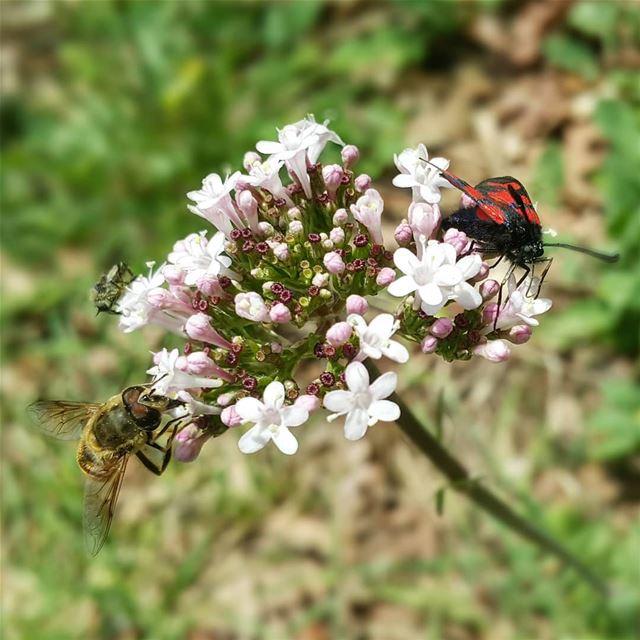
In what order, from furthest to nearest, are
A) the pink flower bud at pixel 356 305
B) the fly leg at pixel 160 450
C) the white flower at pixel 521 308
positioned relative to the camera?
the fly leg at pixel 160 450
the white flower at pixel 521 308
the pink flower bud at pixel 356 305

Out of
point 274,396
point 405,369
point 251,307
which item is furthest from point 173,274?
point 405,369

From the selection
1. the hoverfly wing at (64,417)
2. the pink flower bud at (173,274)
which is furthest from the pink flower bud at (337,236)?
the hoverfly wing at (64,417)

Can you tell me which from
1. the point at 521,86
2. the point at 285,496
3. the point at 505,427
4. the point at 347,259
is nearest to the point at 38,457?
the point at 285,496

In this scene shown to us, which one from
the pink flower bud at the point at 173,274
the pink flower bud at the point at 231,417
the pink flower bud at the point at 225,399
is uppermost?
the pink flower bud at the point at 173,274

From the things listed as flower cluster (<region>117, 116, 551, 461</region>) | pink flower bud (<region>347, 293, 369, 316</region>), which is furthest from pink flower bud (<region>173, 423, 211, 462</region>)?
pink flower bud (<region>347, 293, 369, 316</region>)

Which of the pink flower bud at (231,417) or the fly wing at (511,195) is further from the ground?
the fly wing at (511,195)

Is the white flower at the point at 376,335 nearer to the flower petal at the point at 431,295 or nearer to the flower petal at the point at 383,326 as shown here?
the flower petal at the point at 383,326

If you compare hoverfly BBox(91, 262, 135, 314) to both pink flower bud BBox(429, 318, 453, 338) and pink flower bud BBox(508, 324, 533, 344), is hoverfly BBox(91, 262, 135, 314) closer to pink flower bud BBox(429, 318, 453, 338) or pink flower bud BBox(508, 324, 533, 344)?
pink flower bud BBox(429, 318, 453, 338)
